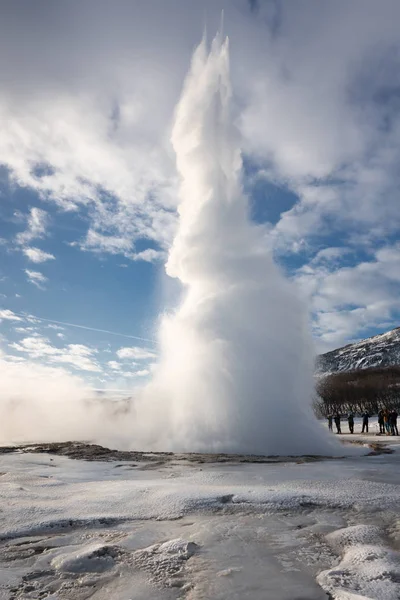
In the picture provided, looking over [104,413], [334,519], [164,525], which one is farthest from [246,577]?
[104,413]

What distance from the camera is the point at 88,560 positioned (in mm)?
4238

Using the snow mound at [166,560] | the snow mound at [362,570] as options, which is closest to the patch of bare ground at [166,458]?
the snow mound at [166,560]

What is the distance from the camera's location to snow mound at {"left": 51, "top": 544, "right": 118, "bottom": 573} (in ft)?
13.4

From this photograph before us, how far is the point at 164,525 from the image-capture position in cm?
546

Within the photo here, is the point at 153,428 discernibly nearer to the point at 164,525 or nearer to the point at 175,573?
the point at 164,525

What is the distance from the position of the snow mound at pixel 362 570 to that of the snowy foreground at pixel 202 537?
1cm

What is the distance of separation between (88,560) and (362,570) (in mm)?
2862

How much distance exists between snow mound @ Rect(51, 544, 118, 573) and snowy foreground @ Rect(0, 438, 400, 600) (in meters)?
0.01

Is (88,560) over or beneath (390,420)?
beneath

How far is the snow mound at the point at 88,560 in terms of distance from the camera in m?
4.07

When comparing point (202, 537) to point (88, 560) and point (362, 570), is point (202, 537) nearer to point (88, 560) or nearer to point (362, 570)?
point (88, 560)

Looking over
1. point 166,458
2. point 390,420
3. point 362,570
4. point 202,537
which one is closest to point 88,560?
point 202,537

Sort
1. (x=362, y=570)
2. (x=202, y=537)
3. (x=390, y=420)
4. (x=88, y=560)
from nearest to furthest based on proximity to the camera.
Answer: (x=362, y=570), (x=88, y=560), (x=202, y=537), (x=390, y=420)

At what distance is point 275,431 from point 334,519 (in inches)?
456
